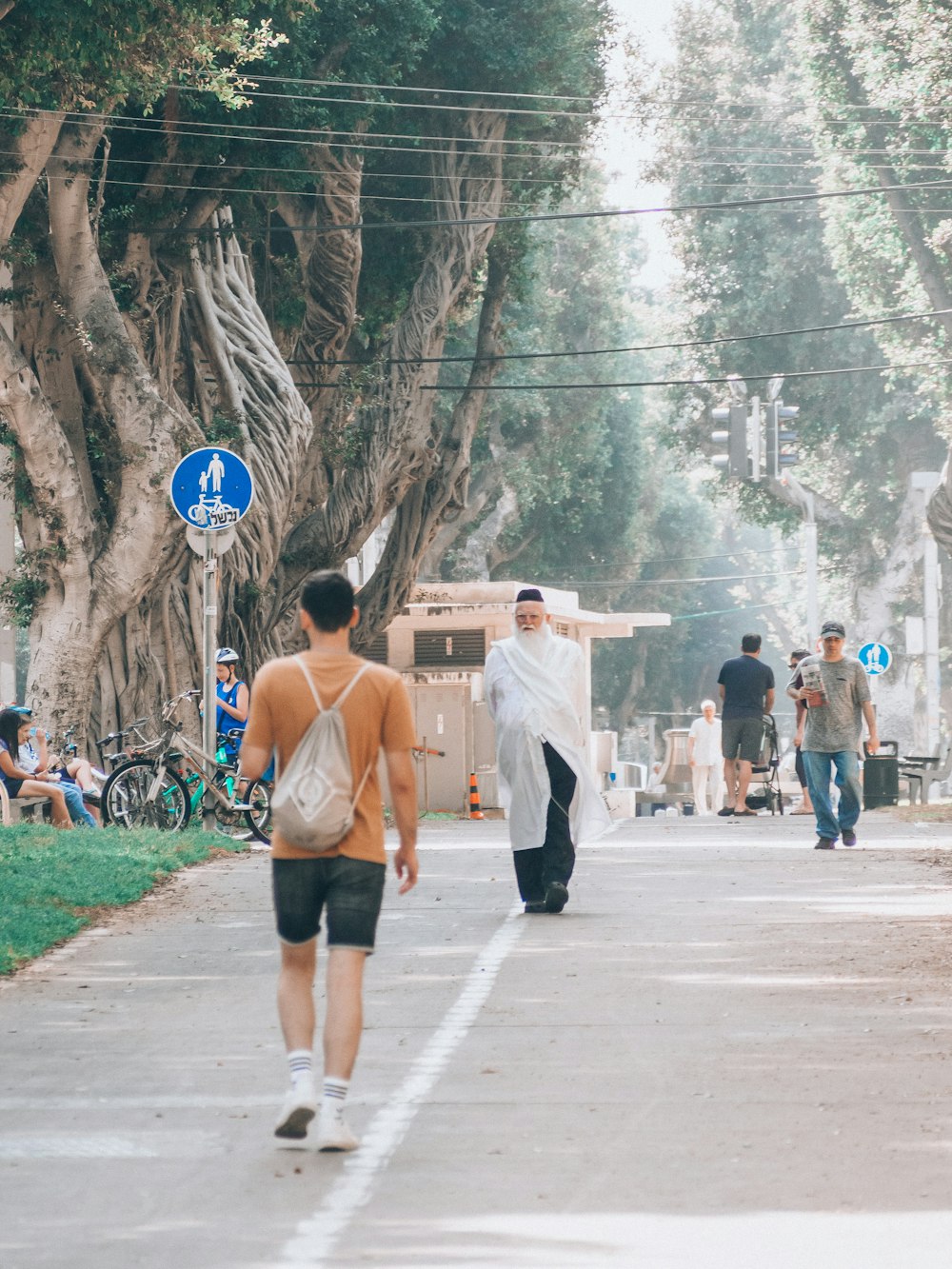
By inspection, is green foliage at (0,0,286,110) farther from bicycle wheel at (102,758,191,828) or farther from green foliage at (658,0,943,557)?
green foliage at (658,0,943,557)

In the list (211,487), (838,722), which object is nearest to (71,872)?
(211,487)

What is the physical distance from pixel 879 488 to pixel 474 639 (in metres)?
22.1

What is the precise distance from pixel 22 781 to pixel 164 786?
44.8 inches

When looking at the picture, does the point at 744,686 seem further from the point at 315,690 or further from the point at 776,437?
the point at 315,690

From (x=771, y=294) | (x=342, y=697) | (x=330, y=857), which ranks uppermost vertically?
(x=771, y=294)

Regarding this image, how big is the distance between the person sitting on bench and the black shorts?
10918 millimetres

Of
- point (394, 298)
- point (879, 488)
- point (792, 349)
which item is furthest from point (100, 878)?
point (879, 488)

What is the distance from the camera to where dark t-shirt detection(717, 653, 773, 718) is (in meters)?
21.7

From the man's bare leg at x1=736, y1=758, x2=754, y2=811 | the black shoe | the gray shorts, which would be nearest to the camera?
the black shoe

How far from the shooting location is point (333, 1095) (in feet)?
20.0

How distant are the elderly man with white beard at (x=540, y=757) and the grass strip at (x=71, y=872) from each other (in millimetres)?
2344

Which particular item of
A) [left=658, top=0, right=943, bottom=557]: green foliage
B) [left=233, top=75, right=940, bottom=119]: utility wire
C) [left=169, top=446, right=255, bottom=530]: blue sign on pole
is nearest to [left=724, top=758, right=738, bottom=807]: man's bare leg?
[left=169, top=446, right=255, bottom=530]: blue sign on pole

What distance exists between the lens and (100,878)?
12.7 metres

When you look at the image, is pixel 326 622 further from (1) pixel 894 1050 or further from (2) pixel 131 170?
(2) pixel 131 170
